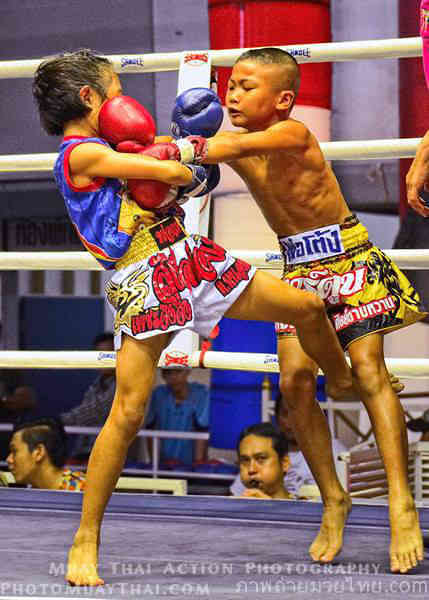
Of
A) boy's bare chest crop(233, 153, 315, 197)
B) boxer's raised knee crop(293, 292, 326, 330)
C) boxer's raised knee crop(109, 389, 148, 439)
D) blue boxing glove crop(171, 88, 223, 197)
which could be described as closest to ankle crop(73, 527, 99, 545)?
boxer's raised knee crop(109, 389, 148, 439)

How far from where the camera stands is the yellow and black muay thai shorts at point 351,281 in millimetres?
1812

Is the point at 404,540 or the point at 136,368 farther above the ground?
the point at 136,368

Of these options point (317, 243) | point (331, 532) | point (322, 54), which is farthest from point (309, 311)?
point (322, 54)

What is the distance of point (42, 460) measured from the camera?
2.96 m

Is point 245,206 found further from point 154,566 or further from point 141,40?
point 154,566

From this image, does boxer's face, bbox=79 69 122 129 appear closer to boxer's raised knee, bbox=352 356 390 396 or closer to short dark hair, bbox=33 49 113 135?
short dark hair, bbox=33 49 113 135

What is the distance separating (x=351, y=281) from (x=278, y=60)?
437mm

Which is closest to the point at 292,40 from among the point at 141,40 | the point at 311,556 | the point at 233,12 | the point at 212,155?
the point at 233,12

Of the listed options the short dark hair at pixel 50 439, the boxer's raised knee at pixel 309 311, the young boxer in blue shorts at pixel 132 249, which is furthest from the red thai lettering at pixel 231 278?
the short dark hair at pixel 50 439

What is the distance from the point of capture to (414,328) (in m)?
5.24

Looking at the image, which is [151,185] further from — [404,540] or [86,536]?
[404,540]

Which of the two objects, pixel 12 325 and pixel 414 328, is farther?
pixel 12 325

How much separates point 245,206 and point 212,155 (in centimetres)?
203

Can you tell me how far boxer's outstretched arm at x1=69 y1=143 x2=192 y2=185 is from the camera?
157 cm
